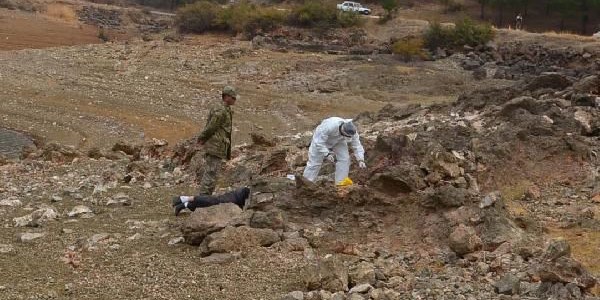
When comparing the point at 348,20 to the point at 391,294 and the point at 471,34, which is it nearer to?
the point at 471,34

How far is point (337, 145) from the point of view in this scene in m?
10.6

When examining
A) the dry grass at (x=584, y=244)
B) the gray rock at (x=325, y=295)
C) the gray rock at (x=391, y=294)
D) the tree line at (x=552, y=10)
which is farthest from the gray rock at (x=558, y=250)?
the tree line at (x=552, y=10)

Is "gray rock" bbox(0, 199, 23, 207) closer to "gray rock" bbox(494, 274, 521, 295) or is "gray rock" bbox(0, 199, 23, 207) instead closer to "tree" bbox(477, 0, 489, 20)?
"gray rock" bbox(494, 274, 521, 295)

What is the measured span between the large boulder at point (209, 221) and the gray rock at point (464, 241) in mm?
2370

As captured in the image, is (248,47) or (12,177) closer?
(12,177)

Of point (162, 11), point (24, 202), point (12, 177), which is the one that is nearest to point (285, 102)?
point (12, 177)

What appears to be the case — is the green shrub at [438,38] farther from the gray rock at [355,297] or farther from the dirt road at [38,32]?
the gray rock at [355,297]

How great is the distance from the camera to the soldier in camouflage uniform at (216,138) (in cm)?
1050

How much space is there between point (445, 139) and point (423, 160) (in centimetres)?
290

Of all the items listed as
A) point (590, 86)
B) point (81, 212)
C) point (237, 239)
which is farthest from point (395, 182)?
point (590, 86)

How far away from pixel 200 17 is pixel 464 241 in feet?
143

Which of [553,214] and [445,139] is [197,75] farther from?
[553,214]

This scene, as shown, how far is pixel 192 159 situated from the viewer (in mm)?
Result: 14555

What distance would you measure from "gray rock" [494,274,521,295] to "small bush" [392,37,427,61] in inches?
1284
